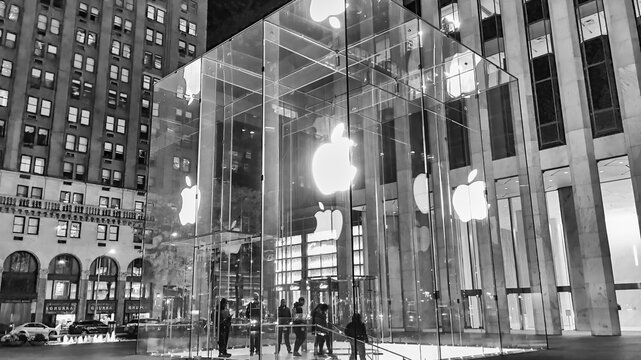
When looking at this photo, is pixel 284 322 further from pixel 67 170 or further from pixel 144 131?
pixel 144 131

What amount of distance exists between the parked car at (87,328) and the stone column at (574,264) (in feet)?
121

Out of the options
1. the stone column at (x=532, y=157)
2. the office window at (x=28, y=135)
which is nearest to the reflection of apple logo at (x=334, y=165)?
the stone column at (x=532, y=157)

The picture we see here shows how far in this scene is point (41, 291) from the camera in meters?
50.0

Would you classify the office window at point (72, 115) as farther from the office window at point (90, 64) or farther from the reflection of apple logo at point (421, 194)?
the reflection of apple logo at point (421, 194)

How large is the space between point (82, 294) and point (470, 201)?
46.7m

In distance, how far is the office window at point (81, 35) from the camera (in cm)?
5800

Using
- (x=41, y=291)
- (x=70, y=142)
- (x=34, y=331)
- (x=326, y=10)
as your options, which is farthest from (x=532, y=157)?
(x=70, y=142)

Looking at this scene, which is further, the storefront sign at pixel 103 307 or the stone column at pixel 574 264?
the storefront sign at pixel 103 307

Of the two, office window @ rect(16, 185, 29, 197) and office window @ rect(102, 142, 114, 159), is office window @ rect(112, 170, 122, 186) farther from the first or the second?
office window @ rect(16, 185, 29, 197)

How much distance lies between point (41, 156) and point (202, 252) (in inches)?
1719

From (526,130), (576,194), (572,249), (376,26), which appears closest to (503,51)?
(526,130)

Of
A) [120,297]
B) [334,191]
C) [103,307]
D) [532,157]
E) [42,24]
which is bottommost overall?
[103,307]

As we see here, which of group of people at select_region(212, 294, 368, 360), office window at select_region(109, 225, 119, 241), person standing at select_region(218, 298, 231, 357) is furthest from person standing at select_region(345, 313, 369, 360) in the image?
office window at select_region(109, 225, 119, 241)

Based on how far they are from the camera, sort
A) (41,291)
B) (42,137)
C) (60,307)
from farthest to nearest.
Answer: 1. (42,137)
2. (60,307)
3. (41,291)
